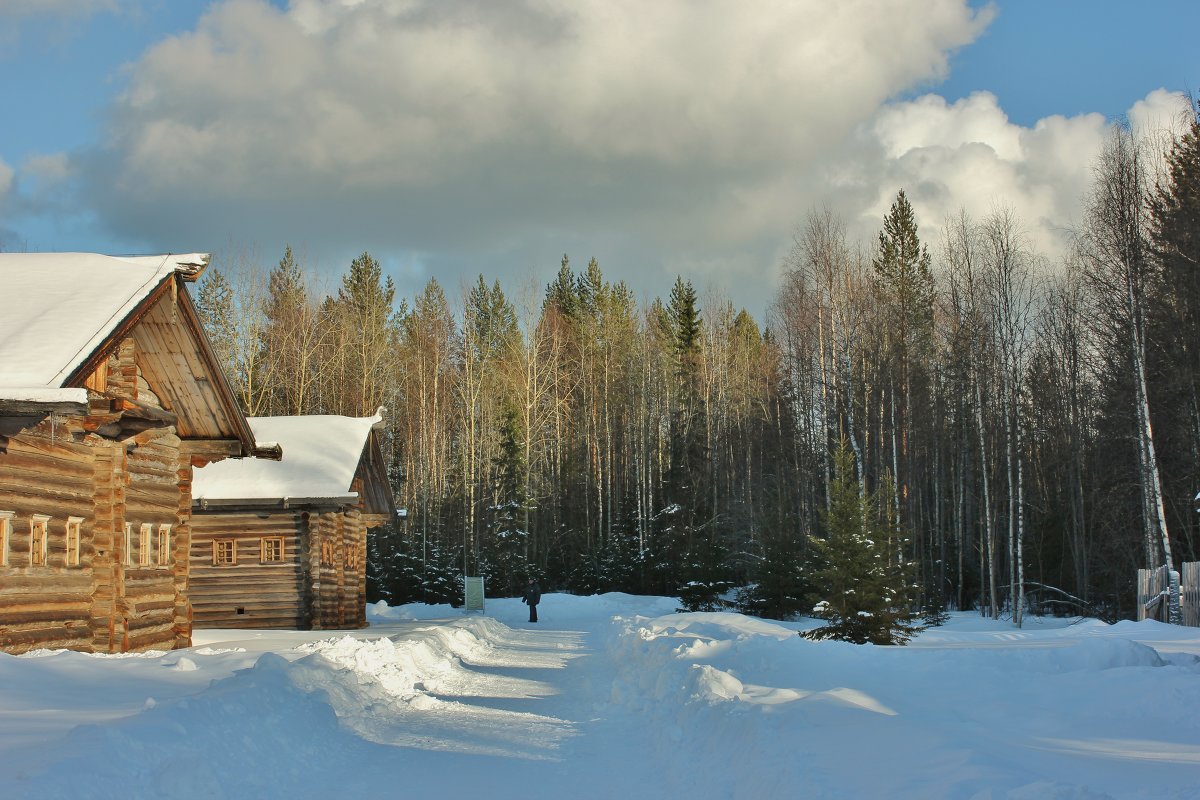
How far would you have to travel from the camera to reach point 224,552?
2762 centimetres

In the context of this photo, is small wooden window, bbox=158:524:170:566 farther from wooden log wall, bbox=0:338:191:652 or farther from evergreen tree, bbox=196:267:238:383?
evergreen tree, bbox=196:267:238:383

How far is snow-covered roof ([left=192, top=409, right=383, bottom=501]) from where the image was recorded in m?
26.8

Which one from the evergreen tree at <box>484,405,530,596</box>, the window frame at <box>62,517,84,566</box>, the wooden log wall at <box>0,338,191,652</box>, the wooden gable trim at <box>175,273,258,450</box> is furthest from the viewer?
the evergreen tree at <box>484,405,530,596</box>

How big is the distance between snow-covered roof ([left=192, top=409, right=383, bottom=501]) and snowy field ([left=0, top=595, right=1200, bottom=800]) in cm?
1229

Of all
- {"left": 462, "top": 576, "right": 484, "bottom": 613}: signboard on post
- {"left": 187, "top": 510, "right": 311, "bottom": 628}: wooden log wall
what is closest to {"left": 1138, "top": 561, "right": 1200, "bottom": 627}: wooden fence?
{"left": 187, "top": 510, "right": 311, "bottom": 628}: wooden log wall

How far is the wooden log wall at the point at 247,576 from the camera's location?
2723cm

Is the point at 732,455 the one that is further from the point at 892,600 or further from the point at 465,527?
the point at 892,600

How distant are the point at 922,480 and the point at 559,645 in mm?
24382

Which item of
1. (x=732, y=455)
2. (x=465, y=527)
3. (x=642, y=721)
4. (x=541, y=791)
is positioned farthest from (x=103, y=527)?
(x=732, y=455)

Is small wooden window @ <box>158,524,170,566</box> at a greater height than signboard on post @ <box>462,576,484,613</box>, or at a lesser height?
greater

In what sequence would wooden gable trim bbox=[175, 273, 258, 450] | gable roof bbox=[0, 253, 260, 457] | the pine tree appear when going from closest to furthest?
gable roof bbox=[0, 253, 260, 457] < wooden gable trim bbox=[175, 273, 258, 450] < the pine tree

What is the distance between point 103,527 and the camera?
14.9 meters

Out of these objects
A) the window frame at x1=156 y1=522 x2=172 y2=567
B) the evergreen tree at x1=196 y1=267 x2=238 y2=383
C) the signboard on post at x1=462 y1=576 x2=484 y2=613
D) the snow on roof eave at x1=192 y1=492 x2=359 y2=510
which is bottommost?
the signboard on post at x1=462 y1=576 x2=484 y2=613

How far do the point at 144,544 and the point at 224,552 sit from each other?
1140 cm
